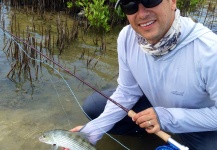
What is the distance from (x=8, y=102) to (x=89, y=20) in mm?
3677

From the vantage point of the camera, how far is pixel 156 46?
250 centimetres

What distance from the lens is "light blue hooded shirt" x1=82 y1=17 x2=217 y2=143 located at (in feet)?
7.86

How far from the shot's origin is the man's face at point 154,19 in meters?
2.36

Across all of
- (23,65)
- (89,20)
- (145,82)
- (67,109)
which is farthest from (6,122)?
(89,20)

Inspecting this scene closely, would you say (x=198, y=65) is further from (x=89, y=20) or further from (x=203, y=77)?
(x=89, y=20)

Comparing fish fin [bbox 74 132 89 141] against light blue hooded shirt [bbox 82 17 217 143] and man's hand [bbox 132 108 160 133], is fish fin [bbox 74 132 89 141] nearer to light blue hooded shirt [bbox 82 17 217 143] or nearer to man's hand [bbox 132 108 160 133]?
light blue hooded shirt [bbox 82 17 217 143]

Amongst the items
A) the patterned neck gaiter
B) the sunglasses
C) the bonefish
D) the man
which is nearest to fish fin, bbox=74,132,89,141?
the bonefish

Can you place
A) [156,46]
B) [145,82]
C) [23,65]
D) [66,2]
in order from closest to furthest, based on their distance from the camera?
1. [156,46]
2. [145,82]
3. [23,65]
4. [66,2]

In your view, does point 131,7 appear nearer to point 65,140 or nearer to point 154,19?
point 154,19

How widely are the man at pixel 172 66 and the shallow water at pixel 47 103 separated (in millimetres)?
1070

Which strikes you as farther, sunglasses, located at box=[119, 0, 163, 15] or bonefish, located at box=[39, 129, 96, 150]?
bonefish, located at box=[39, 129, 96, 150]

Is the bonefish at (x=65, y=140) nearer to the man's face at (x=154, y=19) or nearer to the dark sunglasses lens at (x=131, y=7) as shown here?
the man's face at (x=154, y=19)

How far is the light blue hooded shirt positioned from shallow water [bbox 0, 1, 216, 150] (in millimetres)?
878

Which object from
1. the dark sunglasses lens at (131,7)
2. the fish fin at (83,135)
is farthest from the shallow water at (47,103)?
the dark sunglasses lens at (131,7)
